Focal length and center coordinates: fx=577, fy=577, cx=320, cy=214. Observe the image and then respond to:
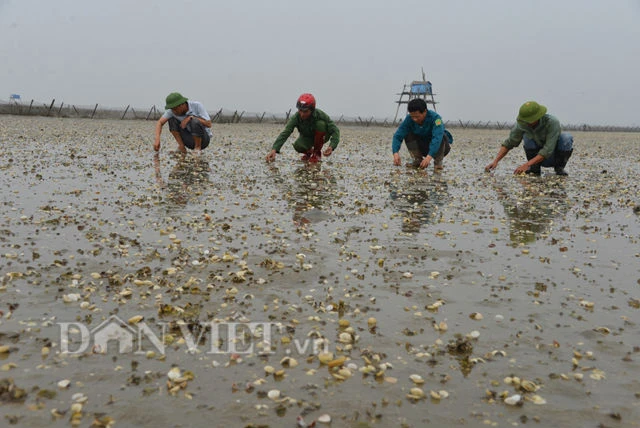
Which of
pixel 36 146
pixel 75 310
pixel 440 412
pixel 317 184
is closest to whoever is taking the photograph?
pixel 440 412

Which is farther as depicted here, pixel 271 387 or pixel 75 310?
pixel 75 310

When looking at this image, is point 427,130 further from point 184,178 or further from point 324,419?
point 324,419

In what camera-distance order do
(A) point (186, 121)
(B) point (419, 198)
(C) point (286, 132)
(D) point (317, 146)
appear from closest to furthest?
(B) point (419, 198) → (C) point (286, 132) → (A) point (186, 121) → (D) point (317, 146)

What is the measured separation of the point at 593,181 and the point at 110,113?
59089 millimetres

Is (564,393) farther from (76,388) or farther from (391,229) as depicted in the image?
(391,229)

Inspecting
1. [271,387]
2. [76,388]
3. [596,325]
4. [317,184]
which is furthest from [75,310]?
[317,184]

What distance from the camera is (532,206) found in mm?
8539

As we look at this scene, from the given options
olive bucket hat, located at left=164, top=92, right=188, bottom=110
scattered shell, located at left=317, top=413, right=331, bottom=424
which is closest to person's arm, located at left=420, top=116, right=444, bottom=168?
olive bucket hat, located at left=164, top=92, right=188, bottom=110

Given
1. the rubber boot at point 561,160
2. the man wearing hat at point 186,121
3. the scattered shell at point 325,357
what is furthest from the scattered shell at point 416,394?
the man wearing hat at point 186,121

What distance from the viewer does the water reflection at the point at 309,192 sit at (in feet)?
24.5

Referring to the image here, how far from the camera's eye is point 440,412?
2.83 meters

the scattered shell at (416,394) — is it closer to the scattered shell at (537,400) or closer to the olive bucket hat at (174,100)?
the scattered shell at (537,400)

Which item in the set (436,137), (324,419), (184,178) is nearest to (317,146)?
(436,137)

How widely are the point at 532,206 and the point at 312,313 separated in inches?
220
